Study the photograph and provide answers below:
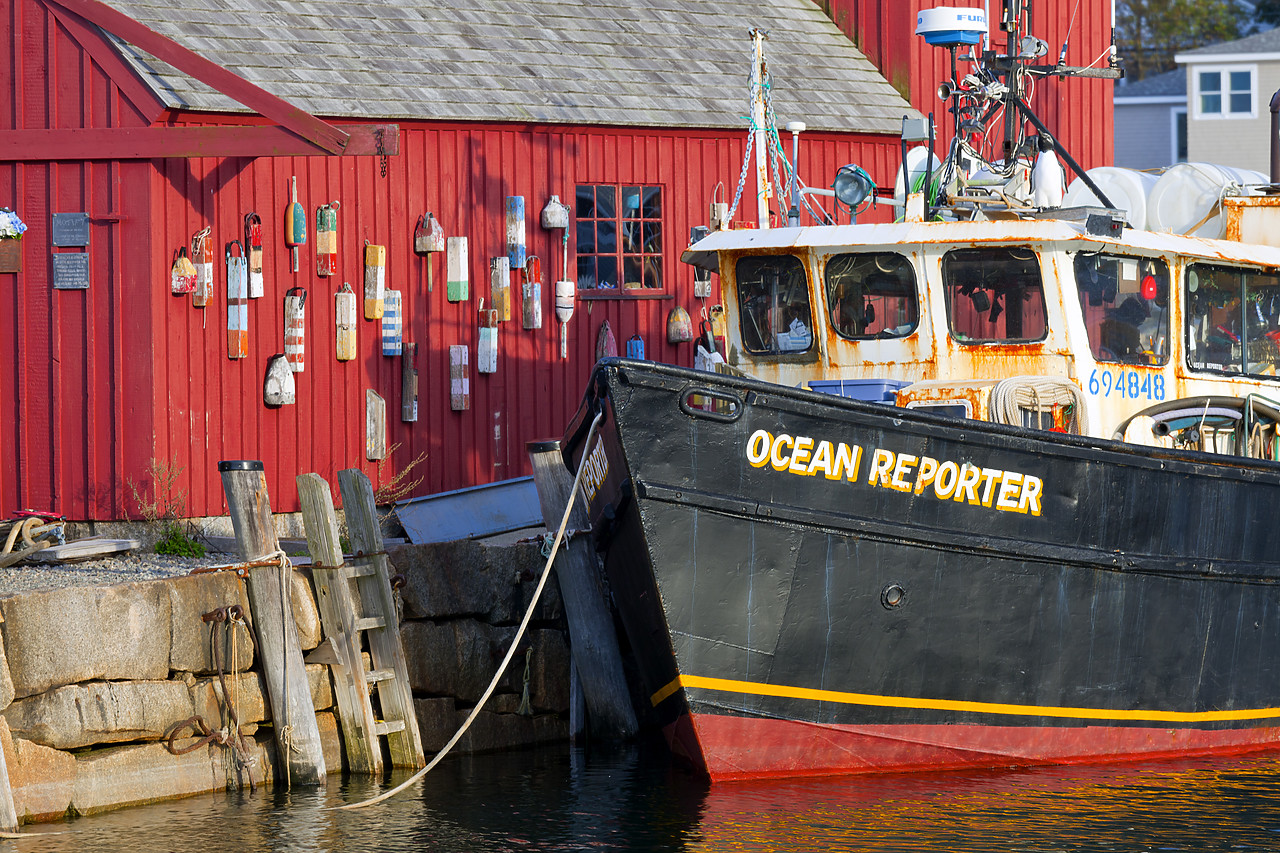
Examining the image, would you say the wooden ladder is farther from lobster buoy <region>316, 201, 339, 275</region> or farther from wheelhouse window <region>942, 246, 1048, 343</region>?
wheelhouse window <region>942, 246, 1048, 343</region>

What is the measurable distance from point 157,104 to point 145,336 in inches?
64.3

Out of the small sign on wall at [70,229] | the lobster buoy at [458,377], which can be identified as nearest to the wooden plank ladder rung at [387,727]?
the lobster buoy at [458,377]

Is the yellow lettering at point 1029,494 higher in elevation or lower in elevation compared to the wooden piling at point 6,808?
higher

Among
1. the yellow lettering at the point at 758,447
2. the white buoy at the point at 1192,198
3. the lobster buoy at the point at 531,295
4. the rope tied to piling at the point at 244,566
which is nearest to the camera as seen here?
the yellow lettering at the point at 758,447

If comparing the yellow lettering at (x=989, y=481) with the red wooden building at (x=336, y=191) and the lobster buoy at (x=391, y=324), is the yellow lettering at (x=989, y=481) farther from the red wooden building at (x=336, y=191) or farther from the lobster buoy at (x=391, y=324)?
the lobster buoy at (x=391, y=324)

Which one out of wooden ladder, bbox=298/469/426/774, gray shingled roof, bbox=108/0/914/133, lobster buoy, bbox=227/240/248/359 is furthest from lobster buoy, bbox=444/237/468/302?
wooden ladder, bbox=298/469/426/774

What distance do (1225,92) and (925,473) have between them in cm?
2623

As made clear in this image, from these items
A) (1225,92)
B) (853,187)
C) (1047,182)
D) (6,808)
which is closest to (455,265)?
(853,187)

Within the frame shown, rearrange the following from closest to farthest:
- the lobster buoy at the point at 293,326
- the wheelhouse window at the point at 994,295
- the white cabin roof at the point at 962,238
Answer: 1. the white cabin roof at the point at 962,238
2. the wheelhouse window at the point at 994,295
3. the lobster buoy at the point at 293,326

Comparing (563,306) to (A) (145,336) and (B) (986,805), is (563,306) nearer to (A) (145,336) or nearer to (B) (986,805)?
(A) (145,336)

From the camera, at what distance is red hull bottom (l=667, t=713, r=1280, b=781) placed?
28.5ft

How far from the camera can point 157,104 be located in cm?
1169

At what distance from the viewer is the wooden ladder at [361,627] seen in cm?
930

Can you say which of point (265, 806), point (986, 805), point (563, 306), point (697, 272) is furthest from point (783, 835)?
point (697, 272)
